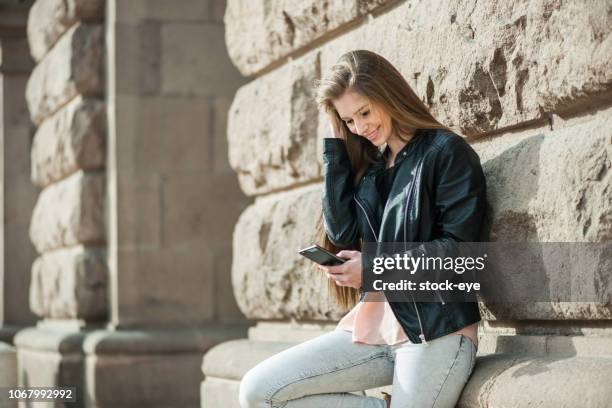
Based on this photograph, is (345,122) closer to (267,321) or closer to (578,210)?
(578,210)

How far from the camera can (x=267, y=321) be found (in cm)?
541

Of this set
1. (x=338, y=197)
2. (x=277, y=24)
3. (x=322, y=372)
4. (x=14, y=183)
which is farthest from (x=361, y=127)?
(x=14, y=183)

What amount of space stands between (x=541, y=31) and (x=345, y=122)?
29.5 inches

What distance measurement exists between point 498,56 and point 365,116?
0.45 m

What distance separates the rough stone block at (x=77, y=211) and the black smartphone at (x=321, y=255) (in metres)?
4.03

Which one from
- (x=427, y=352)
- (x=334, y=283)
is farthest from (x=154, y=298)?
(x=427, y=352)

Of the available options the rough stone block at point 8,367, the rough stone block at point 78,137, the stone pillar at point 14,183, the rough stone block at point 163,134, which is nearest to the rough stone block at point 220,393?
the rough stone block at point 8,367

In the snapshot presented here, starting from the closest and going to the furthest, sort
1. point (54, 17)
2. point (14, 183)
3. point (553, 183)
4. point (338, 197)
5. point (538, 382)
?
point (538, 382), point (553, 183), point (338, 197), point (54, 17), point (14, 183)

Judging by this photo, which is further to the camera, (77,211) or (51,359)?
(51,359)

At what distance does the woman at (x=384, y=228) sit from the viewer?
345 cm

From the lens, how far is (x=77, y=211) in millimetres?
7465

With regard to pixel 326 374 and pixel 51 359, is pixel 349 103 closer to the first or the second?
pixel 326 374

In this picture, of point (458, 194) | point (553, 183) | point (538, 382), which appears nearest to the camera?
point (538, 382)

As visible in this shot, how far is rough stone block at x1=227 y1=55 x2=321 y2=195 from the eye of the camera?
4.95m
